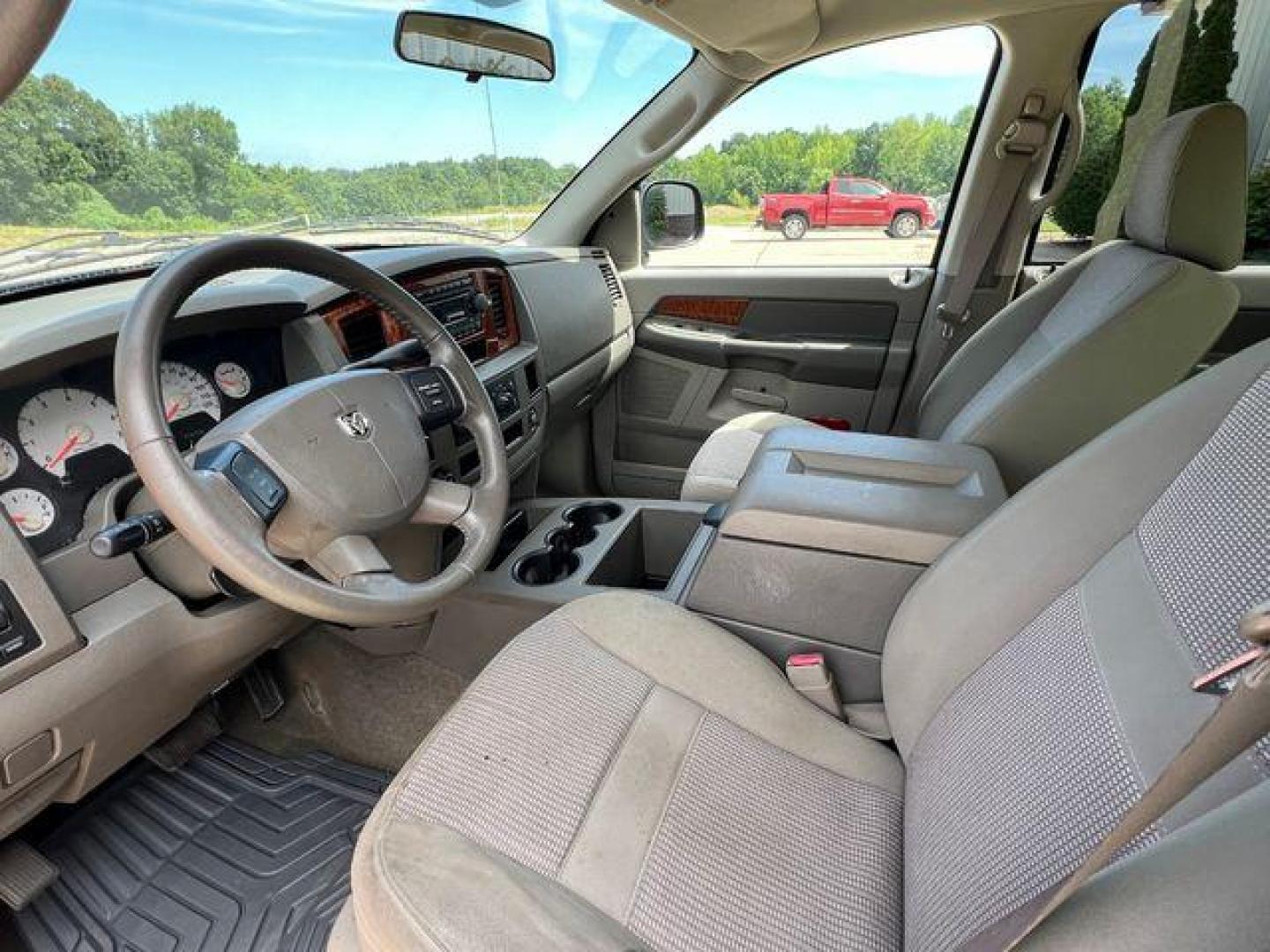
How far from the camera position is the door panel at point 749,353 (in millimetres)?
2400

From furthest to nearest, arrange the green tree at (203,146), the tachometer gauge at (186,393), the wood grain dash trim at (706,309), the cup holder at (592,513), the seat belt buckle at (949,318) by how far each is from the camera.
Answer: the wood grain dash trim at (706,309)
the seat belt buckle at (949,318)
the cup holder at (592,513)
the green tree at (203,146)
the tachometer gauge at (186,393)

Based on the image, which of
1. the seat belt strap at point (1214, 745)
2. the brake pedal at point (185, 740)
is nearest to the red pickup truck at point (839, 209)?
the brake pedal at point (185, 740)

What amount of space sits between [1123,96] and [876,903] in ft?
7.67

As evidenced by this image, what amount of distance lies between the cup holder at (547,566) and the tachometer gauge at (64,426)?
75cm

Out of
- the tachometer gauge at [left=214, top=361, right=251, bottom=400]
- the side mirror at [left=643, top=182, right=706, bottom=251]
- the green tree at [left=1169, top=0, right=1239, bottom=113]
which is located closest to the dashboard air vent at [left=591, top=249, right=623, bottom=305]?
the side mirror at [left=643, top=182, right=706, bottom=251]

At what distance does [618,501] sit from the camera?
1.86m

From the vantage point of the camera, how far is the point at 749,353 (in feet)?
8.25

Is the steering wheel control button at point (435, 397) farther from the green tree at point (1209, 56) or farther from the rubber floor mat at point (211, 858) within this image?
the green tree at point (1209, 56)

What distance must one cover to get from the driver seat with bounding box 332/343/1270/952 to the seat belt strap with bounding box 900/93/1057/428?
1.32 m

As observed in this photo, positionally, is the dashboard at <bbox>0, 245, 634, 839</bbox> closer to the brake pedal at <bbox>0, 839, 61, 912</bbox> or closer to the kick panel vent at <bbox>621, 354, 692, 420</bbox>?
the brake pedal at <bbox>0, 839, 61, 912</bbox>

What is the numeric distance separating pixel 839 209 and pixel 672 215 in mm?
567

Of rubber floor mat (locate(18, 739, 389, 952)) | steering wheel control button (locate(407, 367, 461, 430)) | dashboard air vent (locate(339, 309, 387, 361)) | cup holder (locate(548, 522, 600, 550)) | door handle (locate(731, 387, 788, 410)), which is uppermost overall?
dashboard air vent (locate(339, 309, 387, 361))

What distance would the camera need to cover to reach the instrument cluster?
93 cm

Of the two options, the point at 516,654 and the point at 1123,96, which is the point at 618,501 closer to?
the point at 516,654
